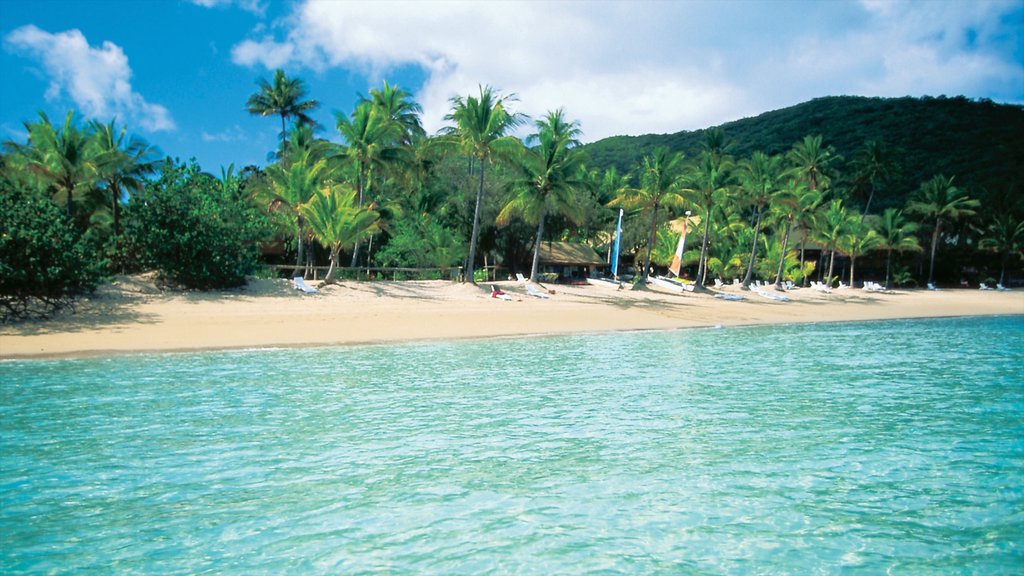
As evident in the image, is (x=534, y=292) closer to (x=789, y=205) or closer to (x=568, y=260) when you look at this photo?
(x=568, y=260)

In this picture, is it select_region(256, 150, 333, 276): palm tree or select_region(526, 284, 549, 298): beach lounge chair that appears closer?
select_region(256, 150, 333, 276): palm tree

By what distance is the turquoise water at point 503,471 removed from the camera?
3.98 metres

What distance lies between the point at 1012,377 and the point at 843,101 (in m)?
98.3

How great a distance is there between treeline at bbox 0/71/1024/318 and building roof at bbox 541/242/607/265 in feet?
3.65

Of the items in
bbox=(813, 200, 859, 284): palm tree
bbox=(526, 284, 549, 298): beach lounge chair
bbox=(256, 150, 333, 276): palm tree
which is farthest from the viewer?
bbox=(813, 200, 859, 284): palm tree

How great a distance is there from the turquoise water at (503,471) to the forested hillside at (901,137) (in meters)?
50.6

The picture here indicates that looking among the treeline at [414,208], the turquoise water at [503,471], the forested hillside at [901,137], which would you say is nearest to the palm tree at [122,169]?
the treeline at [414,208]

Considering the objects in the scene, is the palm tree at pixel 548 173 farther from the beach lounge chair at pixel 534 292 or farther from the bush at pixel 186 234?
the bush at pixel 186 234

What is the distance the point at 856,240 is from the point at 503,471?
42.6m

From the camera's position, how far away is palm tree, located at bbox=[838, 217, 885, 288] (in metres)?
40.5

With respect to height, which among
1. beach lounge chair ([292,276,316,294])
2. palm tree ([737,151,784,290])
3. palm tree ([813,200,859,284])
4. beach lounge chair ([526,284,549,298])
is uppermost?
palm tree ([737,151,784,290])

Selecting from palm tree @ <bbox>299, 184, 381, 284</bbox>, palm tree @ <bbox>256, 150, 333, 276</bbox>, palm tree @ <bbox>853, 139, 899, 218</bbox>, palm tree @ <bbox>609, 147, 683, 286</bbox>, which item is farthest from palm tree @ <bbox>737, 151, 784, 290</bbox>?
palm tree @ <bbox>256, 150, 333, 276</bbox>

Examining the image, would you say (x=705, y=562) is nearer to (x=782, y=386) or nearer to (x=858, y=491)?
(x=858, y=491)

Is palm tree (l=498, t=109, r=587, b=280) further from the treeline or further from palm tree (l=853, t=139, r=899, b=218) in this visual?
palm tree (l=853, t=139, r=899, b=218)
